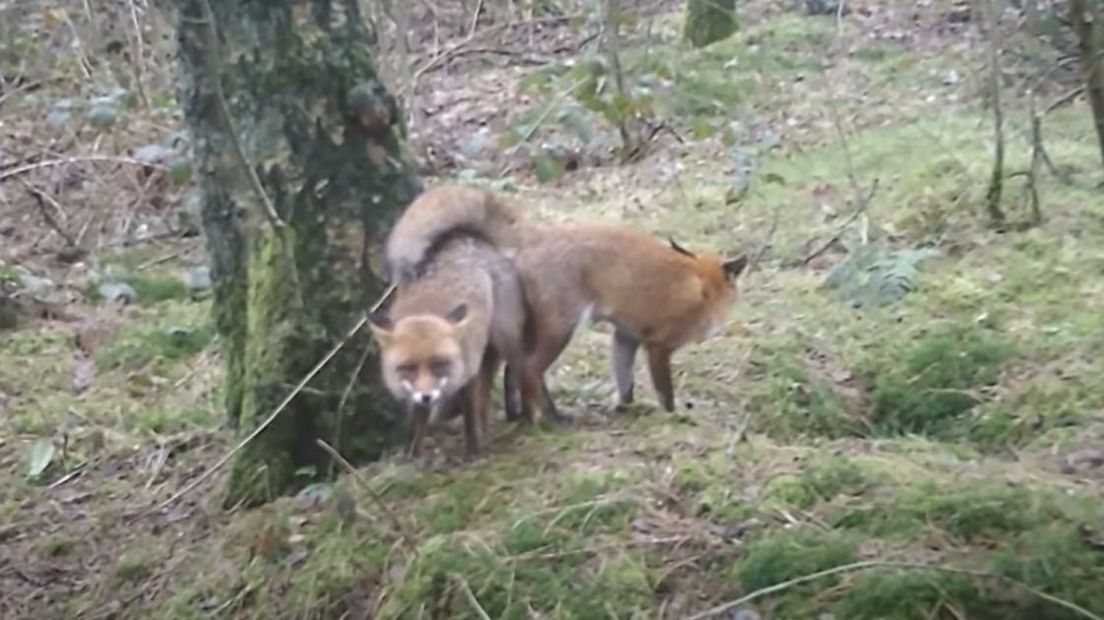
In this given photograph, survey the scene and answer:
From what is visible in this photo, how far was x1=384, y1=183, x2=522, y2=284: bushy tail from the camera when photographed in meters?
5.45

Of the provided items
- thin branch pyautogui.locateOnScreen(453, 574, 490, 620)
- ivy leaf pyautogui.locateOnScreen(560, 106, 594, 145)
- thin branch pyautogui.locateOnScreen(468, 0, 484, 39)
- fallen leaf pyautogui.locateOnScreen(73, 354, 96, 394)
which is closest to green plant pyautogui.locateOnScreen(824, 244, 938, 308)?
ivy leaf pyautogui.locateOnScreen(560, 106, 594, 145)

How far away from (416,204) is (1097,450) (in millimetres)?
2672

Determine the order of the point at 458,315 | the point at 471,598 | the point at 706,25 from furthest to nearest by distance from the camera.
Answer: the point at 706,25
the point at 458,315
the point at 471,598

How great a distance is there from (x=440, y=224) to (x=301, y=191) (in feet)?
1.90

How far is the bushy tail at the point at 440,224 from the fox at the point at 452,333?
31mm

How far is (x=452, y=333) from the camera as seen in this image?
16.6ft

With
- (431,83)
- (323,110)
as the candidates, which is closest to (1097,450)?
(323,110)

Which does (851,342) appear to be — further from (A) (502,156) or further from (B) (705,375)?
(A) (502,156)

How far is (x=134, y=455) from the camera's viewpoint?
21.9 ft

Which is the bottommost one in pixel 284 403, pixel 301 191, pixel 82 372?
pixel 82 372

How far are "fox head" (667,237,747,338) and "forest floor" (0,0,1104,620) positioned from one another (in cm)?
43

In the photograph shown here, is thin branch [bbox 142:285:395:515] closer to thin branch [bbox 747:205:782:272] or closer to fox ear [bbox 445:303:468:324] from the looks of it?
fox ear [bbox 445:303:468:324]

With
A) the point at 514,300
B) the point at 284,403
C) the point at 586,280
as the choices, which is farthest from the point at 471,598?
the point at 586,280

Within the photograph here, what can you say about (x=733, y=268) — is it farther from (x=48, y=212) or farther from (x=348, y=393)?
(x=48, y=212)
